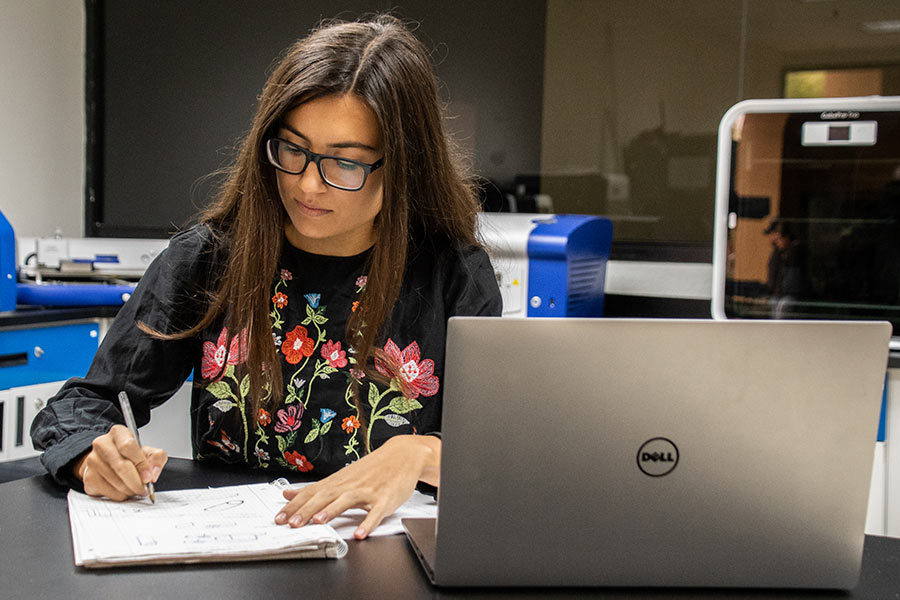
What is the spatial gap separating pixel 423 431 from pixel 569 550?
21.6 inches

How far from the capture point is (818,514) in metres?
0.75

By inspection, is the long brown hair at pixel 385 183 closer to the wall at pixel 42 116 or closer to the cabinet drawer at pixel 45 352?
the cabinet drawer at pixel 45 352

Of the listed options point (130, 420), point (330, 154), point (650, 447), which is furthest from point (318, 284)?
point (650, 447)

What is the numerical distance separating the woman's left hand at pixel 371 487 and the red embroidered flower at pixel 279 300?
371 mm

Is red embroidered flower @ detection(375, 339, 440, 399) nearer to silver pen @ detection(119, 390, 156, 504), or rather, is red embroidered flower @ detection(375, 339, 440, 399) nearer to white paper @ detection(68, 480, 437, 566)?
white paper @ detection(68, 480, 437, 566)

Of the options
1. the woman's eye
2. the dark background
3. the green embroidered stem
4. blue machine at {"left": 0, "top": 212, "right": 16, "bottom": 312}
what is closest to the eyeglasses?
the woman's eye

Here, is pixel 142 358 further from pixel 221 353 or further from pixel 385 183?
pixel 385 183

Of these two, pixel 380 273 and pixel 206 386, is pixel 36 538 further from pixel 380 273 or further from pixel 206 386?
pixel 380 273

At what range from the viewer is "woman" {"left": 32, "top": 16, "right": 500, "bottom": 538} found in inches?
46.1

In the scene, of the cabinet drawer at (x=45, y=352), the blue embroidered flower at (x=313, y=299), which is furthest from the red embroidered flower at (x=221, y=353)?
the cabinet drawer at (x=45, y=352)

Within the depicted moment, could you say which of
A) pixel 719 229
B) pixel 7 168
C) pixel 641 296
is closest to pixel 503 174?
pixel 641 296

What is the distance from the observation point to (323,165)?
45.6 inches

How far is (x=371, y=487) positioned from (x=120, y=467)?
0.91 ft

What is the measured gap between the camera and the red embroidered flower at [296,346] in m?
1.27
